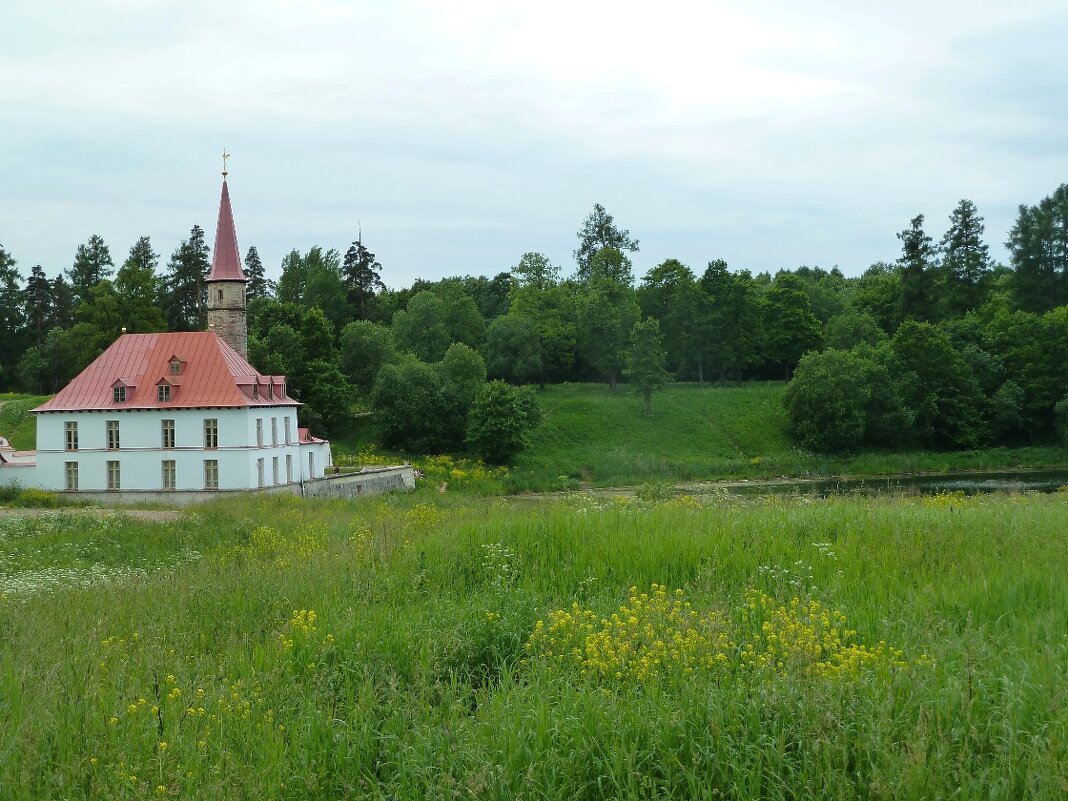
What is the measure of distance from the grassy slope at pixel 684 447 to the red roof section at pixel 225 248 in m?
19.5

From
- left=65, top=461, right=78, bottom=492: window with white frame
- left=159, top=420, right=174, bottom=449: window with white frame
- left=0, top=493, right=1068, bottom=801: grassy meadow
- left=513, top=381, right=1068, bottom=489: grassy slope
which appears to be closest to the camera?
left=0, top=493, right=1068, bottom=801: grassy meadow

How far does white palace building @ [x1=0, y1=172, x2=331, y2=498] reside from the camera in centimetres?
4203

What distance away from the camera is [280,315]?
2509 inches

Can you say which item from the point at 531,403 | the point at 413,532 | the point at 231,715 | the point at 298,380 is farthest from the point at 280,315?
the point at 231,715

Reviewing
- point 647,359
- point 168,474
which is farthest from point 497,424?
point 168,474

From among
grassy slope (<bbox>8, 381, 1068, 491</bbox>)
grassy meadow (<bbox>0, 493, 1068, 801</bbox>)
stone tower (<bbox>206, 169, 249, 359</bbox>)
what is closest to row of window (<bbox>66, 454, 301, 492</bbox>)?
stone tower (<bbox>206, 169, 249, 359</bbox>)

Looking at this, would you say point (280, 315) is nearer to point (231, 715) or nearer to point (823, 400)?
point (823, 400)

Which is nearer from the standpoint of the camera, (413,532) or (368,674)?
(368,674)

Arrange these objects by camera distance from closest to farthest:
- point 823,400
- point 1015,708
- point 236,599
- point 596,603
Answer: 1. point 1015,708
2. point 596,603
3. point 236,599
4. point 823,400

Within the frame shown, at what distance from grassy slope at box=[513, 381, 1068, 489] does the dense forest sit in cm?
244

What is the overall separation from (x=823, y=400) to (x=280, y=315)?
120 feet

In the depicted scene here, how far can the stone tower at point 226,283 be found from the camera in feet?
167

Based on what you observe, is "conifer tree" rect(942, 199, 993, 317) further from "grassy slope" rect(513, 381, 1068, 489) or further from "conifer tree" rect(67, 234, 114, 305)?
"conifer tree" rect(67, 234, 114, 305)

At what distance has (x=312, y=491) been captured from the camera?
43844 mm
